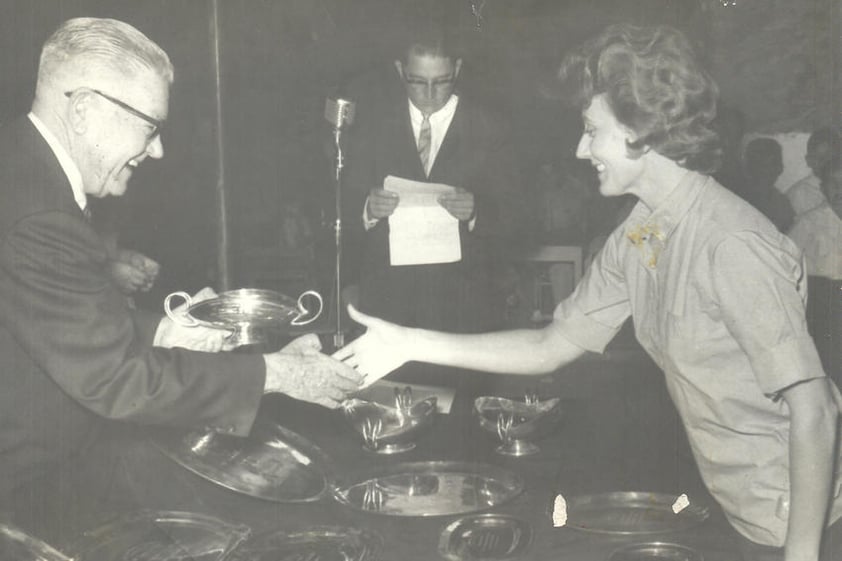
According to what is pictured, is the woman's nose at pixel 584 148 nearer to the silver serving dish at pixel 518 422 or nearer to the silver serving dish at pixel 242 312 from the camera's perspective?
the silver serving dish at pixel 518 422

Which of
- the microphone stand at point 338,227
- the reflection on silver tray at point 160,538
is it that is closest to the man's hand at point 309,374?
the microphone stand at point 338,227

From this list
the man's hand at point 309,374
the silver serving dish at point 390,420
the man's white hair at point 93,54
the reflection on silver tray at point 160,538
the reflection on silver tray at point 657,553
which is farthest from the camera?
the silver serving dish at point 390,420

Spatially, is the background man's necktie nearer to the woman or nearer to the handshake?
the woman

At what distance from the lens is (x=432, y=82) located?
208cm

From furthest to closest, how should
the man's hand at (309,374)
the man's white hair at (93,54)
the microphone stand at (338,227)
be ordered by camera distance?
1. the microphone stand at (338,227)
2. the man's hand at (309,374)
3. the man's white hair at (93,54)

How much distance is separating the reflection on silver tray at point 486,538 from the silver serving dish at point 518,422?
0.33 metres

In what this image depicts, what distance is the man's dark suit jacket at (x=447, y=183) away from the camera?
6.88 feet

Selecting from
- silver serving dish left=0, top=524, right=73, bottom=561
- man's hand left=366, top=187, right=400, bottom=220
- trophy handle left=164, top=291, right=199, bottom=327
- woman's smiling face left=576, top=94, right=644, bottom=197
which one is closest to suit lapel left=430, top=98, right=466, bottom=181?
man's hand left=366, top=187, right=400, bottom=220

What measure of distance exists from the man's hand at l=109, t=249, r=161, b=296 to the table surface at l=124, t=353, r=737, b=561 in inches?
17.4

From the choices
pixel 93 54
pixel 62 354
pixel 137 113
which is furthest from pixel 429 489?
pixel 93 54

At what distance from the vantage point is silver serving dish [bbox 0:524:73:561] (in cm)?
175

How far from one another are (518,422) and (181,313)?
850 mm

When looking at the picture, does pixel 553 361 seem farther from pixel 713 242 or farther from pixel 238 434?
pixel 238 434

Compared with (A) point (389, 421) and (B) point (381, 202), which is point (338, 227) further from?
(A) point (389, 421)
